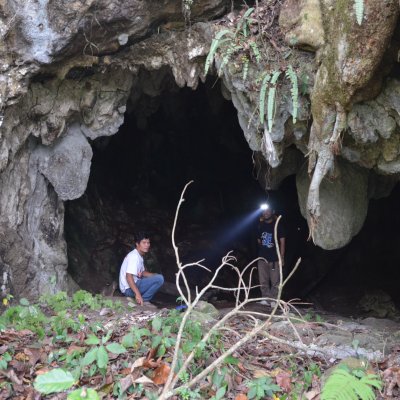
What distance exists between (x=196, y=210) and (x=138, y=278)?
5840 mm

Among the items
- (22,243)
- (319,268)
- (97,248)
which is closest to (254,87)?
(22,243)

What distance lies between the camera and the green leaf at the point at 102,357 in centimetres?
374

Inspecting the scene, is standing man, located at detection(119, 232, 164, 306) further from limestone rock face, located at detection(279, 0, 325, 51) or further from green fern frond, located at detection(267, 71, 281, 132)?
limestone rock face, located at detection(279, 0, 325, 51)

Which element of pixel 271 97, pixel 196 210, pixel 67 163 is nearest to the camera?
pixel 271 97

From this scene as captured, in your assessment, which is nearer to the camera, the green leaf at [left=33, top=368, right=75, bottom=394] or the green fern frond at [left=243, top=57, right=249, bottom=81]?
the green leaf at [left=33, top=368, right=75, bottom=394]

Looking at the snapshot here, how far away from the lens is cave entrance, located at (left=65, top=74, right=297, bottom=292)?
10242 mm

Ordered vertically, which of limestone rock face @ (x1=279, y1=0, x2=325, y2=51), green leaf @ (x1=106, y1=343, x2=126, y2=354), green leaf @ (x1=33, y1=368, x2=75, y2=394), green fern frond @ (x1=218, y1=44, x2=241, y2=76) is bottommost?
green leaf @ (x1=106, y1=343, x2=126, y2=354)

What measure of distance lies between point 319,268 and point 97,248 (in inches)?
199

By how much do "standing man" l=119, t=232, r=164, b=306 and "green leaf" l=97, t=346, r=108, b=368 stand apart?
296 cm

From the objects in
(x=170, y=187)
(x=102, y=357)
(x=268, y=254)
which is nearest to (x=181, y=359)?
(x=102, y=357)

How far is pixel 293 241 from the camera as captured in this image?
458 inches

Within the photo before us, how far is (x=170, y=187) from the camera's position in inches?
500

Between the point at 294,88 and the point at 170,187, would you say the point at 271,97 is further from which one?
the point at 170,187

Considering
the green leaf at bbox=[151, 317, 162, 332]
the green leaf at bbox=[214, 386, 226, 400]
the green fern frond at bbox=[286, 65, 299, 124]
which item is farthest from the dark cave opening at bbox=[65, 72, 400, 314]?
the green leaf at bbox=[214, 386, 226, 400]
